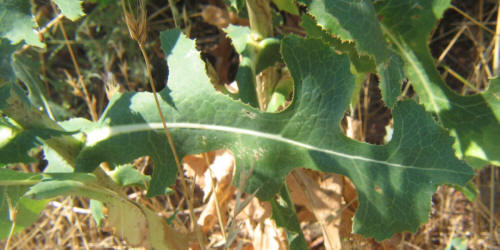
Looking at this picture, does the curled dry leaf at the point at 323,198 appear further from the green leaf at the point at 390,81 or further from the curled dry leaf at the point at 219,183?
the green leaf at the point at 390,81

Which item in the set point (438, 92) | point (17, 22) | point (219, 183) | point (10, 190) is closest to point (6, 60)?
point (17, 22)

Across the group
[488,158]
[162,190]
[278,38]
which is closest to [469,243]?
[488,158]

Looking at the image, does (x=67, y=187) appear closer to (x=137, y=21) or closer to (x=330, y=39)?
(x=137, y=21)

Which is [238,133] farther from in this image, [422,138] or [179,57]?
[422,138]

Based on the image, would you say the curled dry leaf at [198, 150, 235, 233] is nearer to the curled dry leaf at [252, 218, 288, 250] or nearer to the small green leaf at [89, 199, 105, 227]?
the curled dry leaf at [252, 218, 288, 250]

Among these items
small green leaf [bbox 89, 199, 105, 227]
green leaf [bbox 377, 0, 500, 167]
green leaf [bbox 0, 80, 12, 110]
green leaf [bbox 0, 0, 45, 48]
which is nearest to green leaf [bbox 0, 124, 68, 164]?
green leaf [bbox 0, 80, 12, 110]
